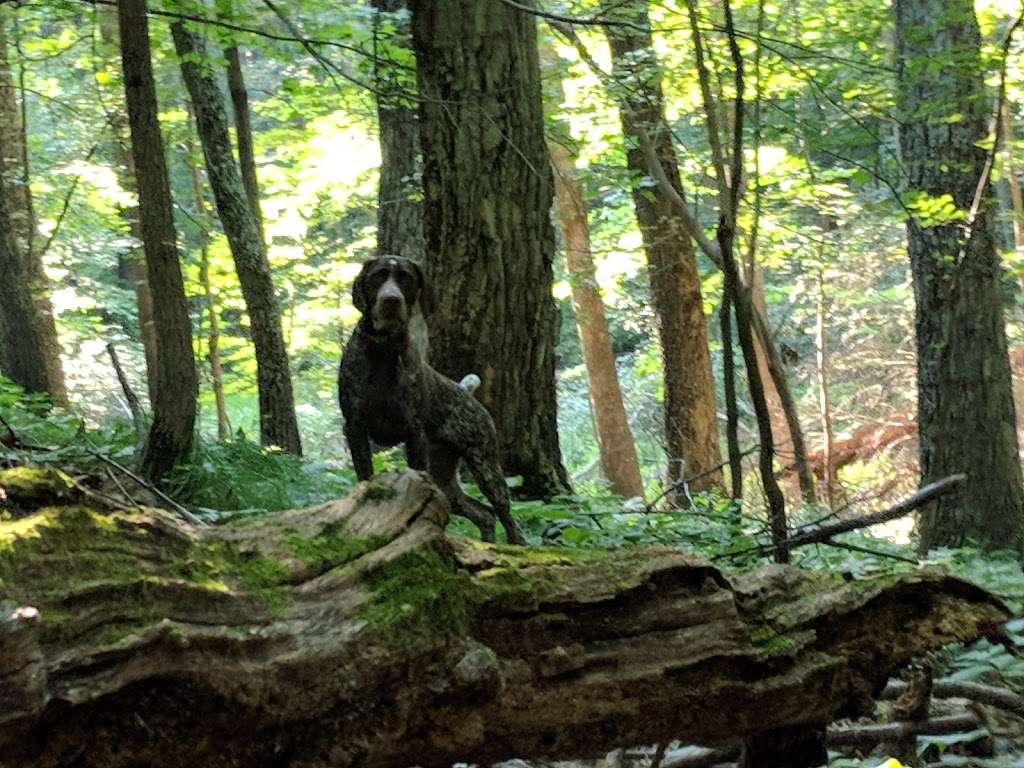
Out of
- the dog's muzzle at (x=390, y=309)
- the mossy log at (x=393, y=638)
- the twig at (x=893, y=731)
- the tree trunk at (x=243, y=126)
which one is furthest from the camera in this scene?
the tree trunk at (x=243, y=126)

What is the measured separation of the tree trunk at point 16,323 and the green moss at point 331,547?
861 centimetres

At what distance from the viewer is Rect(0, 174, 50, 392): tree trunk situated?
1019cm

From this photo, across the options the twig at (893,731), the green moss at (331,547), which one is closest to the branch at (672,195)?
the twig at (893,731)

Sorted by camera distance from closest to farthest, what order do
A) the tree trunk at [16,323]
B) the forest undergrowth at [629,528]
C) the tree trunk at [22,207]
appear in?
the forest undergrowth at [629,528], the tree trunk at [16,323], the tree trunk at [22,207]

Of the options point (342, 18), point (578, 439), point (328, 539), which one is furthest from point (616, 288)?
point (328, 539)

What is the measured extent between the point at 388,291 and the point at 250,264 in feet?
15.0

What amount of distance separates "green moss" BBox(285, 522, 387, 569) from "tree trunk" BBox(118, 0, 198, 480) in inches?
109

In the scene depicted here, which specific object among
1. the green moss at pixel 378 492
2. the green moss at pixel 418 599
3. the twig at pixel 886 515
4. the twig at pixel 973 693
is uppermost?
the green moss at pixel 378 492

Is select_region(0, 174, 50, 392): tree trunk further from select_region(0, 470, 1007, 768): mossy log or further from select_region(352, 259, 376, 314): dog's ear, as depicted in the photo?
select_region(0, 470, 1007, 768): mossy log

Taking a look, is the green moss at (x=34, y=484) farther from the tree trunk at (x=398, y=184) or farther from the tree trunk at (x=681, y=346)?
the tree trunk at (x=681, y=346)

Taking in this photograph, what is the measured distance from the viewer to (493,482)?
17.1 feet

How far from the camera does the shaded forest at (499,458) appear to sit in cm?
238

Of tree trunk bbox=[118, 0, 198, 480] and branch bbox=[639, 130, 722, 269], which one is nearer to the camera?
tree trunk bbox=[118, 0, 198, 480]

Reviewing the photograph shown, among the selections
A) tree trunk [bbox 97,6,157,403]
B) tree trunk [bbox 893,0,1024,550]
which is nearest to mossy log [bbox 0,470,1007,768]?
tree trunk [bbox 893,0,1024,550]
